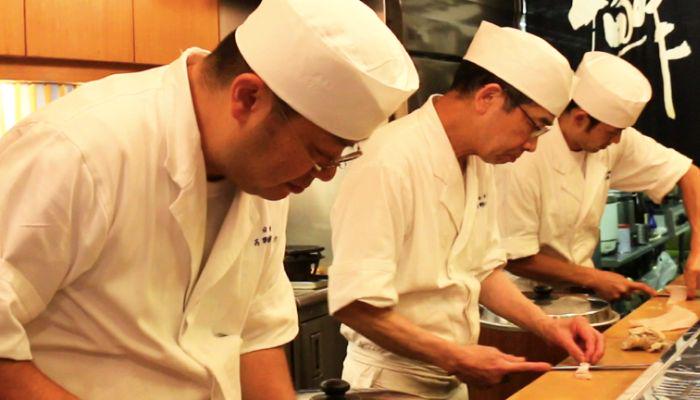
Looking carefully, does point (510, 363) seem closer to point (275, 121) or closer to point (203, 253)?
point (203, 253)

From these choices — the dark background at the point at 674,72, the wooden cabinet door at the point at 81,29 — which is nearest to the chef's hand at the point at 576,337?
the dark background at the point at 674,72

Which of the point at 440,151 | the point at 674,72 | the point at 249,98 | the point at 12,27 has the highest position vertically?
the point at 12,27

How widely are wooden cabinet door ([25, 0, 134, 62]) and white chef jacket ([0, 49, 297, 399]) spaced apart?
88.5 inches

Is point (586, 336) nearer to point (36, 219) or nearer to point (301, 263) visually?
point (36, 219)

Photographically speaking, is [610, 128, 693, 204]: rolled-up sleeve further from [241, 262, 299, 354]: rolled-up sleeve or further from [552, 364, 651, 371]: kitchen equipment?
[241, 262, 299, 354]: rolled-up sleeve

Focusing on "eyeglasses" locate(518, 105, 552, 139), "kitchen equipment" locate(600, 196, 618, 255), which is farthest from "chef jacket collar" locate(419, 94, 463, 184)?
"kitchen equipment" locate(600, 196, 618, 255)

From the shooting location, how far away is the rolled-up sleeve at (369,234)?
6.79ft

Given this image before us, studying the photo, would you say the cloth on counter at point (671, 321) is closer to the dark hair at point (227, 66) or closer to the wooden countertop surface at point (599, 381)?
the wooden countertop surface at point (599, 381)

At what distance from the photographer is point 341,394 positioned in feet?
4.66

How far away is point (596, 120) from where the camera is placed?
10.3ft

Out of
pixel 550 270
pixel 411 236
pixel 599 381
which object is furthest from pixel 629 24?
pixel 599 381

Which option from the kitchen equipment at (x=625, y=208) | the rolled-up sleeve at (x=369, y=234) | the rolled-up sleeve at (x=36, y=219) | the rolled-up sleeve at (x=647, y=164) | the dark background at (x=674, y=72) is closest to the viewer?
the rolled-up sleeve at (x=36, y=219)

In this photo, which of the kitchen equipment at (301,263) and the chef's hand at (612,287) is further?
the kitchen equipment at (301,263)

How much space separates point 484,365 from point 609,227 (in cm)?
298
